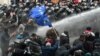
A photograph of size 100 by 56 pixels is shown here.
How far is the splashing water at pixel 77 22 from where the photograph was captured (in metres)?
27.9

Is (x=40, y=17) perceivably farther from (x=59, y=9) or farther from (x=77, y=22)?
(x=59, y=9)

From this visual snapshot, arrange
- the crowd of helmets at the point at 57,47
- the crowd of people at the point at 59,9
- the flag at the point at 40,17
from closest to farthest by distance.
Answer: the crowd of helmets at the point at 57,47
the flag at the point at 40,17
the crowd of people at the point at 59,9

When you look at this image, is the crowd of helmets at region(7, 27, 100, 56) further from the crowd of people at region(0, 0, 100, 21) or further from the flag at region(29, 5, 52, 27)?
the crowd of people at region(0, 0, 100, 21)

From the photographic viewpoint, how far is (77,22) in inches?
1155

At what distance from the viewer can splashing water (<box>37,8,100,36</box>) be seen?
27.9m

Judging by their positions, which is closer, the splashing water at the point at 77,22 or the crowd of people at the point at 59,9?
the splashing water at the point at 77,22

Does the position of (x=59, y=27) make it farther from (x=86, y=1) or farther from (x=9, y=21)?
(x=86, y=1)

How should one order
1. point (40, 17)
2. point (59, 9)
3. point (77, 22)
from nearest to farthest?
point (40, 17) < point (77, 22) < point (59, 9)

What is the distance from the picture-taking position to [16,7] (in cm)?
3494

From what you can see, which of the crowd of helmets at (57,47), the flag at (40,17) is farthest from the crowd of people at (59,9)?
the crowd of helmets at (57,47)

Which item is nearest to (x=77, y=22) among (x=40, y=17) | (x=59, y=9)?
(x=59, y=9)

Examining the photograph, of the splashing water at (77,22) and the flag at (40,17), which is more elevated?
the flag at (40,17)

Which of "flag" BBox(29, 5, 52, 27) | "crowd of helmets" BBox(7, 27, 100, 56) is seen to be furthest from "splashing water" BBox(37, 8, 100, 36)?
"crowd of helmets" BBox(7, 27, 100, 56)

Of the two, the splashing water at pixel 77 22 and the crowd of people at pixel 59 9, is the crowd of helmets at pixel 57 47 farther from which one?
the crowd of people at pixel 59 9
